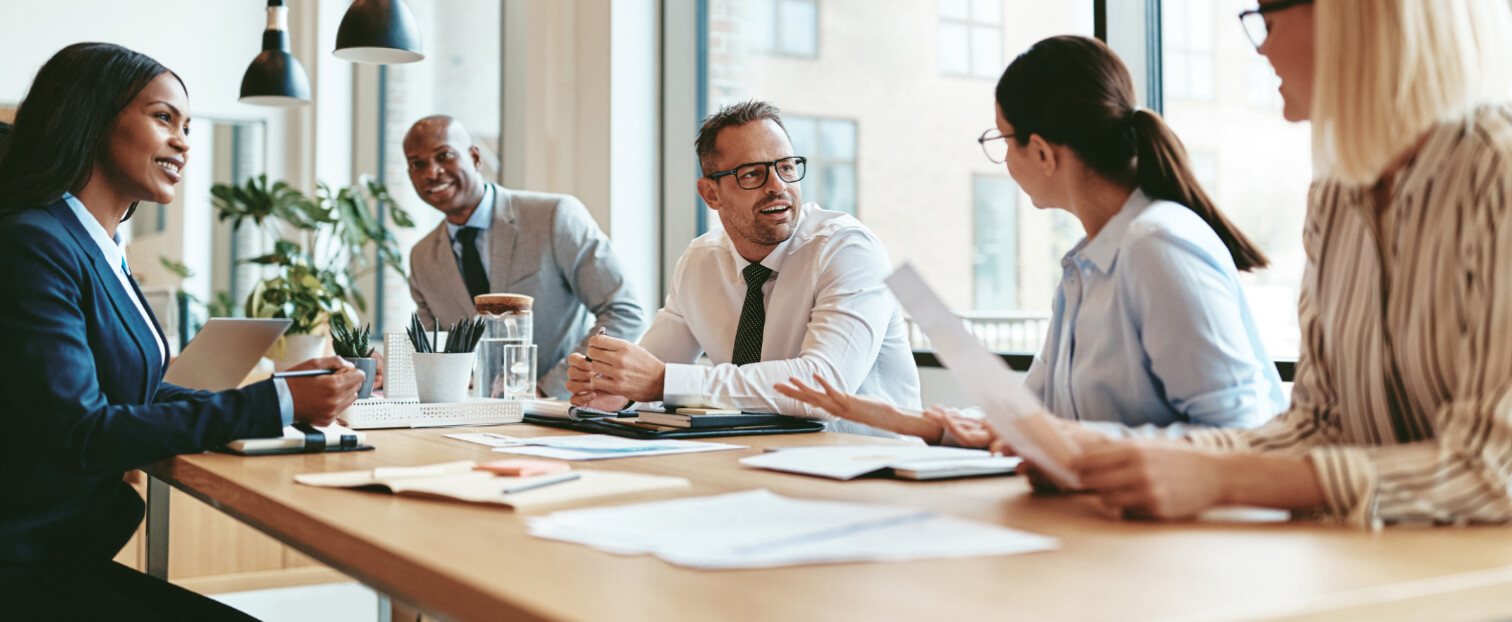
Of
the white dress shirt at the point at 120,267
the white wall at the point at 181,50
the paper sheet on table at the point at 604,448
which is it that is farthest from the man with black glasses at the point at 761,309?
the white wall at the point at 181,50

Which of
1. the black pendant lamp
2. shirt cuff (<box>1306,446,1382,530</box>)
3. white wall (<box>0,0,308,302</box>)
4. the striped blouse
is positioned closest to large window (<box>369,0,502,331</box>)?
white wall (<box>0,0,308,302</box>)

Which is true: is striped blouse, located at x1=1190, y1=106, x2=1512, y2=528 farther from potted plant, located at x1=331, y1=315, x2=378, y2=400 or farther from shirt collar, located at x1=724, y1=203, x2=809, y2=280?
potted plant, located at x1=331, y1=315, x2=378, y2=400

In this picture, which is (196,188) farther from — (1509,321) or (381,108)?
(1509,321)

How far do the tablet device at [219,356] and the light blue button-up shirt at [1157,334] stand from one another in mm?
1477

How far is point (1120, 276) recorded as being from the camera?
1546mm

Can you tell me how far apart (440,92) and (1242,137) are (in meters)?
4.56

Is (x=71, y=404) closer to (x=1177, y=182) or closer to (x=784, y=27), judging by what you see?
(x=1177, y=182)

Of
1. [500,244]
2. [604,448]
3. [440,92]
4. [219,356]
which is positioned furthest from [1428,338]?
[440,92]

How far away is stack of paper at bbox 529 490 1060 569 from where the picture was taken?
2.77 feet

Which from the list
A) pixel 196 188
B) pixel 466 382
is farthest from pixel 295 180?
pixel 466 382

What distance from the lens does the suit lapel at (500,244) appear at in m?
3.57

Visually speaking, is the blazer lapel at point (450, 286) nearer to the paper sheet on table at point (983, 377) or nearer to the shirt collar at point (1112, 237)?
the shirt collar at point (1112, 237)

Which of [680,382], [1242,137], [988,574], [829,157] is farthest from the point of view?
[829,157]

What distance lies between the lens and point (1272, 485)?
3.15ft
